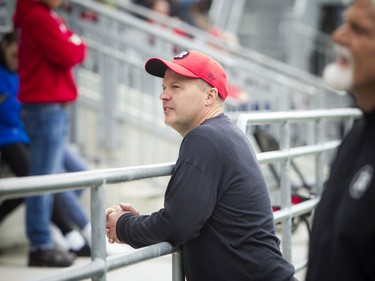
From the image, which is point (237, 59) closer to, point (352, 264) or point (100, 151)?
point (100, 151)

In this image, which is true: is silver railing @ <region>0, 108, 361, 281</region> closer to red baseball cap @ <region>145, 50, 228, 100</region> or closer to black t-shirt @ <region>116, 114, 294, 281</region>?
black t-shirt @ <region>116, 114, 294, 281</region>

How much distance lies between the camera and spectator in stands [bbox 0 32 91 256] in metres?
6.73

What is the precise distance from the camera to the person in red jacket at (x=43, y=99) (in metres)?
6.24

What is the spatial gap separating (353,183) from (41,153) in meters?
4.18

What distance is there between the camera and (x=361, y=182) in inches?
92.5

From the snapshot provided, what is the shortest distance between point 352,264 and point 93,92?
6437 mm

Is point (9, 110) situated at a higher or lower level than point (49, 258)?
higher

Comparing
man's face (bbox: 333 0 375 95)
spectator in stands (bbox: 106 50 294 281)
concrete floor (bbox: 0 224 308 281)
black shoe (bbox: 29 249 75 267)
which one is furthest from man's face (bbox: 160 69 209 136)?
black shoe (bbox: 29 249 75 267)

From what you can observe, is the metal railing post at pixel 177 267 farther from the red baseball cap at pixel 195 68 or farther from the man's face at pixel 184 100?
the red baseball cap at pixel 195 68

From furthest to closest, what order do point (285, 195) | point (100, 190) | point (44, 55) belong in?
point (44, 55) → point (285, 195) → point (100, 190)

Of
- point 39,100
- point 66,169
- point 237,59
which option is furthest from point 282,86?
A: point 39,100

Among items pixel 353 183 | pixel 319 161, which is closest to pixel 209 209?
pixel 353 183

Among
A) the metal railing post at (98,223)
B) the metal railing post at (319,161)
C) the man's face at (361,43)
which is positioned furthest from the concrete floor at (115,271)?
the man's face at (361,43)

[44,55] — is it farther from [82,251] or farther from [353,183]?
[353,183]
